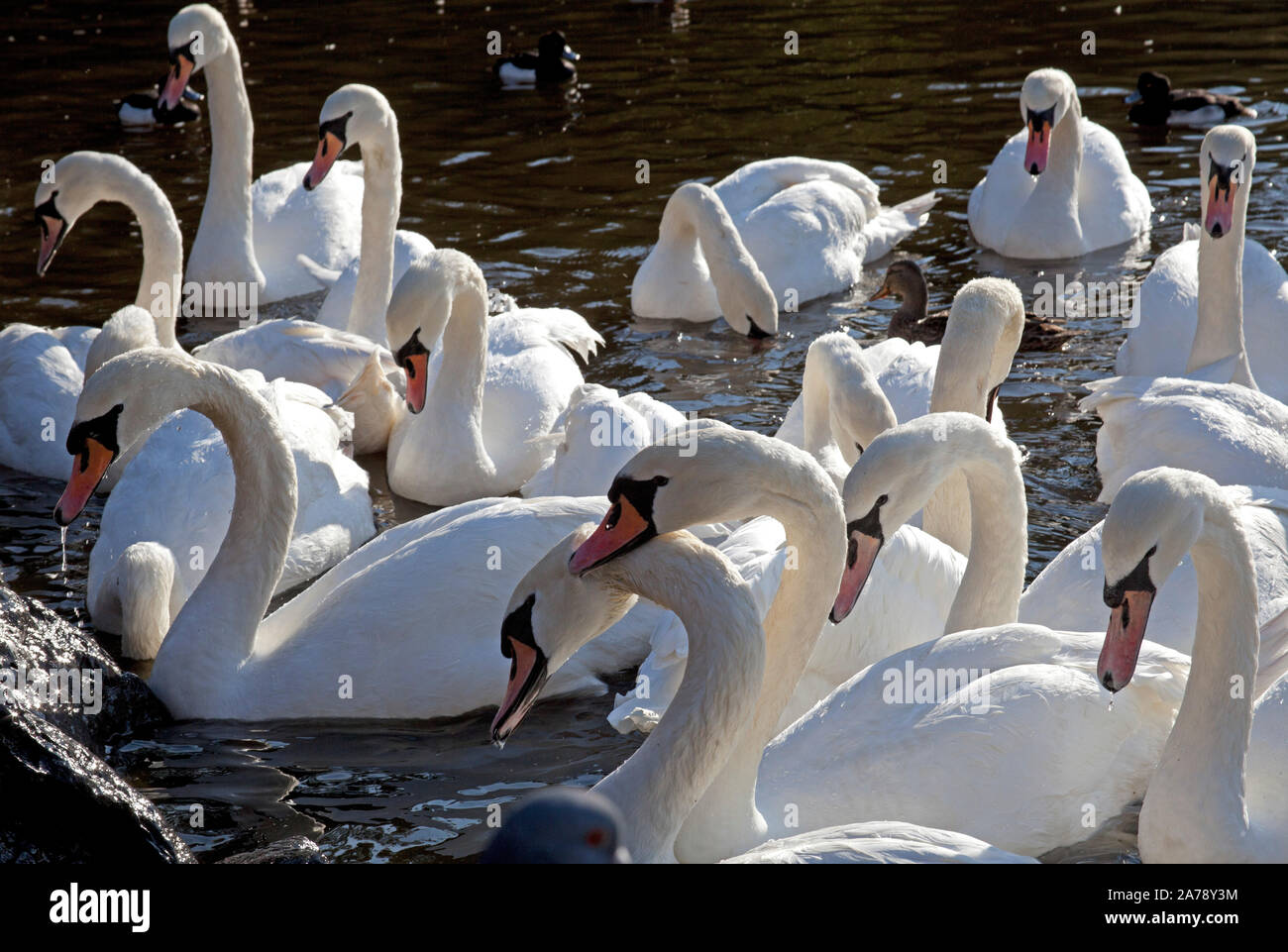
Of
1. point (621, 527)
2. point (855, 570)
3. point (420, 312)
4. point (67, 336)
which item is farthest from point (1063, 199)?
point (621, 527)

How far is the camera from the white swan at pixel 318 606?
6.07m

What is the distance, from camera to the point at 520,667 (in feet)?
14.7

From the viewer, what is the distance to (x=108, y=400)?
5.98 meters

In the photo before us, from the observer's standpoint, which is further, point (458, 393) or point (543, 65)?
point (543, 65)

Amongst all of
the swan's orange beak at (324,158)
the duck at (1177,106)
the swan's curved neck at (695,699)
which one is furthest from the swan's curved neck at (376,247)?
the duck at (1177,106)

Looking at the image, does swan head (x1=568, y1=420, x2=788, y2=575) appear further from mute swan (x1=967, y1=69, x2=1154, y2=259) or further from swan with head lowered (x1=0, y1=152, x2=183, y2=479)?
mute swan (x1=967, y1=69, x2=1154, y2=259)

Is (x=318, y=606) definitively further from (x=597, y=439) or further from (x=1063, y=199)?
(x=1063, y=199)

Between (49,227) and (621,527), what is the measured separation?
6506mm

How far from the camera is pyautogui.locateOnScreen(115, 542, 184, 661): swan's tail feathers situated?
652 centimetres

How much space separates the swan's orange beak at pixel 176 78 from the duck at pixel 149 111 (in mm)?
4293

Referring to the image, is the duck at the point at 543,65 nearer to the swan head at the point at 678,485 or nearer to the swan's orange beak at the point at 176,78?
the swan's orange beak at the point at 176,78

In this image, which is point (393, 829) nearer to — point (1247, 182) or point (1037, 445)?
point (1037, 445)

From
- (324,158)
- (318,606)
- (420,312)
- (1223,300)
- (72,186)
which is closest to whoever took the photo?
(318,606)

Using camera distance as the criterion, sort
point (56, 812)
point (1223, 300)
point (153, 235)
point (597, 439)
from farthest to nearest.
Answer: point (153, 235), point (1223, 300), point (597, 439), point (56, 812)
